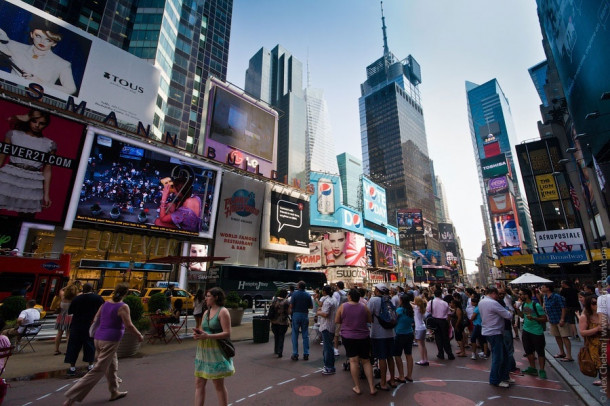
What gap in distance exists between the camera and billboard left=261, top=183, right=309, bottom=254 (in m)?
36.6

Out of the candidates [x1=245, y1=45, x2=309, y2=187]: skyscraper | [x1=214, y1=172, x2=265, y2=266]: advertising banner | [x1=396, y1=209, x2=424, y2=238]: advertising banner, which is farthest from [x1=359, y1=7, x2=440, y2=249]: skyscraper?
[x1=214, y1=172, x2=265, y2=266]: advertising banner

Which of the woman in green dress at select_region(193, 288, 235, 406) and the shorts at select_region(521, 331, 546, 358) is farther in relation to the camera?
the shorts at select_region(521, 331, 546, 358)

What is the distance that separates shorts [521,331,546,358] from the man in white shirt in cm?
109

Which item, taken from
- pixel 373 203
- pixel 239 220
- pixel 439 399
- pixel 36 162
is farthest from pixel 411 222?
pixel 439 399

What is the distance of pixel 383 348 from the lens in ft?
19.1

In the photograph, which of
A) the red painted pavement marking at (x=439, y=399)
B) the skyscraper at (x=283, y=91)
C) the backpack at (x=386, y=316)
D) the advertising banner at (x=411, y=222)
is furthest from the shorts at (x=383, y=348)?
the advertising banner at (x=411, y=222)

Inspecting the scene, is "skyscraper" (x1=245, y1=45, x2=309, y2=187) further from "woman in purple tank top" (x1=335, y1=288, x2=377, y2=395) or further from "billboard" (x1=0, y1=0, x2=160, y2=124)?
"woman in purple tank top" (x1=335, y1=288, x2=377, y2=395)

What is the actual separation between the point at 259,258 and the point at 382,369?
1240 inches

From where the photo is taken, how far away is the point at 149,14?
4862cm

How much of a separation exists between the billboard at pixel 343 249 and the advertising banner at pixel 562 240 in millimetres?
30373

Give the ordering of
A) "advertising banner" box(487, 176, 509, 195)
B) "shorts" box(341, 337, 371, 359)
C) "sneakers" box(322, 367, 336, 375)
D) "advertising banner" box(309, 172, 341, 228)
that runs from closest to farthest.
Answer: "shorts" box(341, 337, 371, 359)
"sneakers" box(322, 367, 336, 375)
"advertising banner" box(309, 172, 341, 228)
"advertising banner" box(487, 176, 509, 195)

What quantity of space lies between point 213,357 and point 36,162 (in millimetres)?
25804

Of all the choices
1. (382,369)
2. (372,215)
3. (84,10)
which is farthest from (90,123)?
(372,215)

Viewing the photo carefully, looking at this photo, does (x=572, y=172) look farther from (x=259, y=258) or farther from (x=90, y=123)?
(x=90, y=123)
